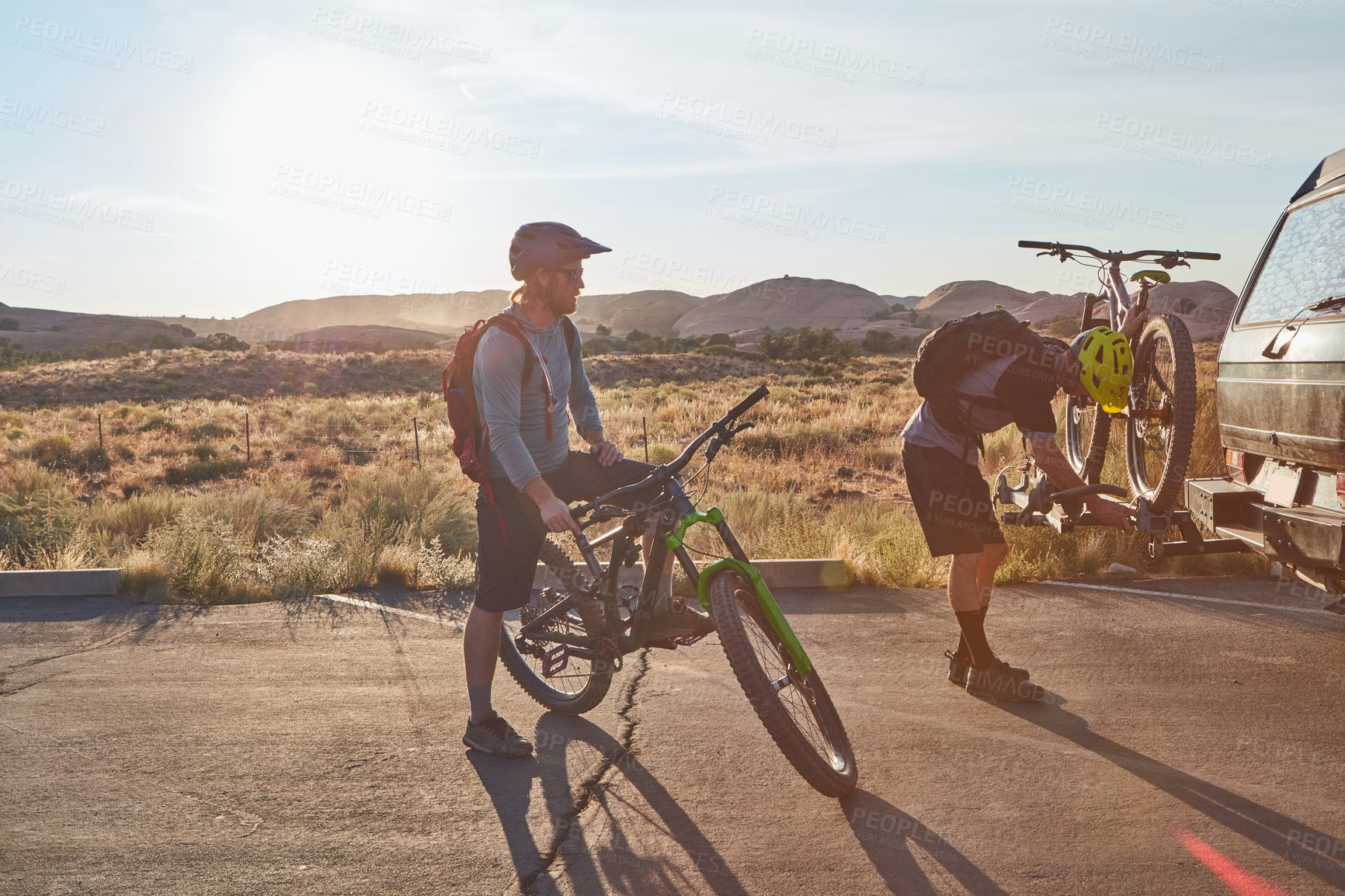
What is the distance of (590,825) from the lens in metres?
3.81

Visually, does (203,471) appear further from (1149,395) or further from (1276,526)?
(1276,526)

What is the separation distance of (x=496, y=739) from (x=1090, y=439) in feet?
16.6

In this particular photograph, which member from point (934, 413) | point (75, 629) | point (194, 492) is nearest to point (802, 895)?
point (934, 413)

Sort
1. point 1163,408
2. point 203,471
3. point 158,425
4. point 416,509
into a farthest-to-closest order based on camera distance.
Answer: point 158,425, point 203,471, point 416,509, point 1163,408

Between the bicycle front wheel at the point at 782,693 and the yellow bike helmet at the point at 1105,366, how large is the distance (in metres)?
1.99

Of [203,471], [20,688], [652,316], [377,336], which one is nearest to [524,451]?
[20,688]

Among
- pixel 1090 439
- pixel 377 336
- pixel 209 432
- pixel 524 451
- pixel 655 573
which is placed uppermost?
pixel 377 336

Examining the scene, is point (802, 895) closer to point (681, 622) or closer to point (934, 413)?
point (681, 622)

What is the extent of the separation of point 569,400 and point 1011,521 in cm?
264

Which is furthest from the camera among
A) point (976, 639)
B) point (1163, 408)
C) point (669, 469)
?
point (1163, 408)

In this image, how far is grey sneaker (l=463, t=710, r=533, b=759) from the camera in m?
4.46

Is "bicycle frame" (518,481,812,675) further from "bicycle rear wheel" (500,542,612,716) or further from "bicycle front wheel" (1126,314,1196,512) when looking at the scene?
"bicycle front wheel" (1126,314,1196,512)

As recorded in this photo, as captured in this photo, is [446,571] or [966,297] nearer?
[446,571]

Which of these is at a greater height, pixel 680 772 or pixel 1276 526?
pixel 1276 526
